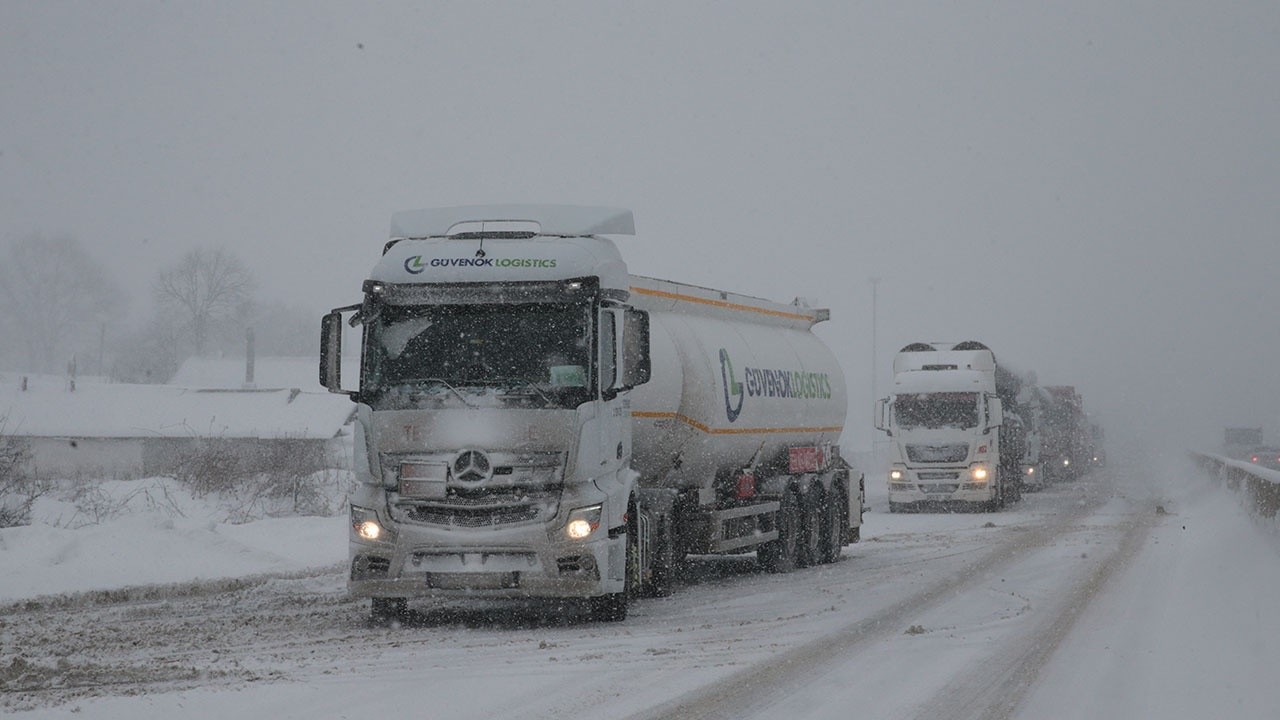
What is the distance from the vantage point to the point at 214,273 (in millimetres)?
103312

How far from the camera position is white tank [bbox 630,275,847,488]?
1498 centimetres

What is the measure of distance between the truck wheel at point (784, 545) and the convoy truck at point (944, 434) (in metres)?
14.2

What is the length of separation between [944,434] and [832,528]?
44.2 ft

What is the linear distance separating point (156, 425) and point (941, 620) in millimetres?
62199

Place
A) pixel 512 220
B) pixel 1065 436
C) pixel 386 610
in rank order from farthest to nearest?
1. pixel 1065 436
2. pixel 512 220
3. pixel 386 610

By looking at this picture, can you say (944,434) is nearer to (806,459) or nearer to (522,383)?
(806,459)

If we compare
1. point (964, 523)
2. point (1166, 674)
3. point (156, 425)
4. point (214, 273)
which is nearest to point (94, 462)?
point (156, 425)

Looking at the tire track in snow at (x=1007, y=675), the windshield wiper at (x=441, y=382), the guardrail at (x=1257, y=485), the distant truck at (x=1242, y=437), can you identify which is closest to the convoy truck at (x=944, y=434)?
the guardrail at (x=1257, y=485)

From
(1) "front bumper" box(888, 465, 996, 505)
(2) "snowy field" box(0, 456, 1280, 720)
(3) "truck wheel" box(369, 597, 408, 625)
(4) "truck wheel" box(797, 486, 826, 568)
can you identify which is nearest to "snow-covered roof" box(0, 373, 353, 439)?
(1) "front bumper" box(888, 465, 996, 505)

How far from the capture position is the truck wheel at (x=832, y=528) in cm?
2031

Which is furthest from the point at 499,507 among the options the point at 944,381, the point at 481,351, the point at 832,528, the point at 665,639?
the point at 944,381

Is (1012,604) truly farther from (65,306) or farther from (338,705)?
(65,306)

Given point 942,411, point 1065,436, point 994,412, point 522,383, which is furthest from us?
point 1065,436

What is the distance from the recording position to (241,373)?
282 feet
